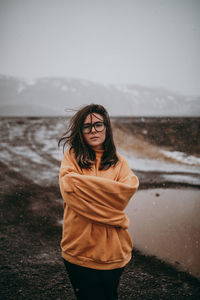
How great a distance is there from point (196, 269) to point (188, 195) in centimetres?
322

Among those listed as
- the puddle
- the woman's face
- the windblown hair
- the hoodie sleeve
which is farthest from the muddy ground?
the woman's face

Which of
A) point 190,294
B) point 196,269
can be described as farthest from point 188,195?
point 190,294

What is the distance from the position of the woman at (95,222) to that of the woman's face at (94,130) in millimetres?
12

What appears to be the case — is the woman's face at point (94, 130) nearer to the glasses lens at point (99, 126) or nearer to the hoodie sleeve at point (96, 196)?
the glasses lens at point (99, 126)

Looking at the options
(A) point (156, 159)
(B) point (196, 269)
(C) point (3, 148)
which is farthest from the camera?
(C) point (3, 148)

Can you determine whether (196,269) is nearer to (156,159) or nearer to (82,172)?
(82,172)

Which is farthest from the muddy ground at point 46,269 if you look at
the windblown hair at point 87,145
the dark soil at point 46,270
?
the windblown hair at point 87,145

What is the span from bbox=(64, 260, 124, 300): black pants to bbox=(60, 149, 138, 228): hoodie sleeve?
1.34ft

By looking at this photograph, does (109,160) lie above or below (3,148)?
above

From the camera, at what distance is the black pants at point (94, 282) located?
1.41 meters

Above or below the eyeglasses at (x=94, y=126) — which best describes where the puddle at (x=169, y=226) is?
below

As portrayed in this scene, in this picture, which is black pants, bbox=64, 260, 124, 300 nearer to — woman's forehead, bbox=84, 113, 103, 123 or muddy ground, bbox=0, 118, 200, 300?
woman's forehead, bbox=84, 113, 103, 123

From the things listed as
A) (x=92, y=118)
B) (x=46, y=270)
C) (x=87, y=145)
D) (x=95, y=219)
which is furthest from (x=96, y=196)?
(x=46, y=270)

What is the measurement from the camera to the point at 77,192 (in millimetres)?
1334
